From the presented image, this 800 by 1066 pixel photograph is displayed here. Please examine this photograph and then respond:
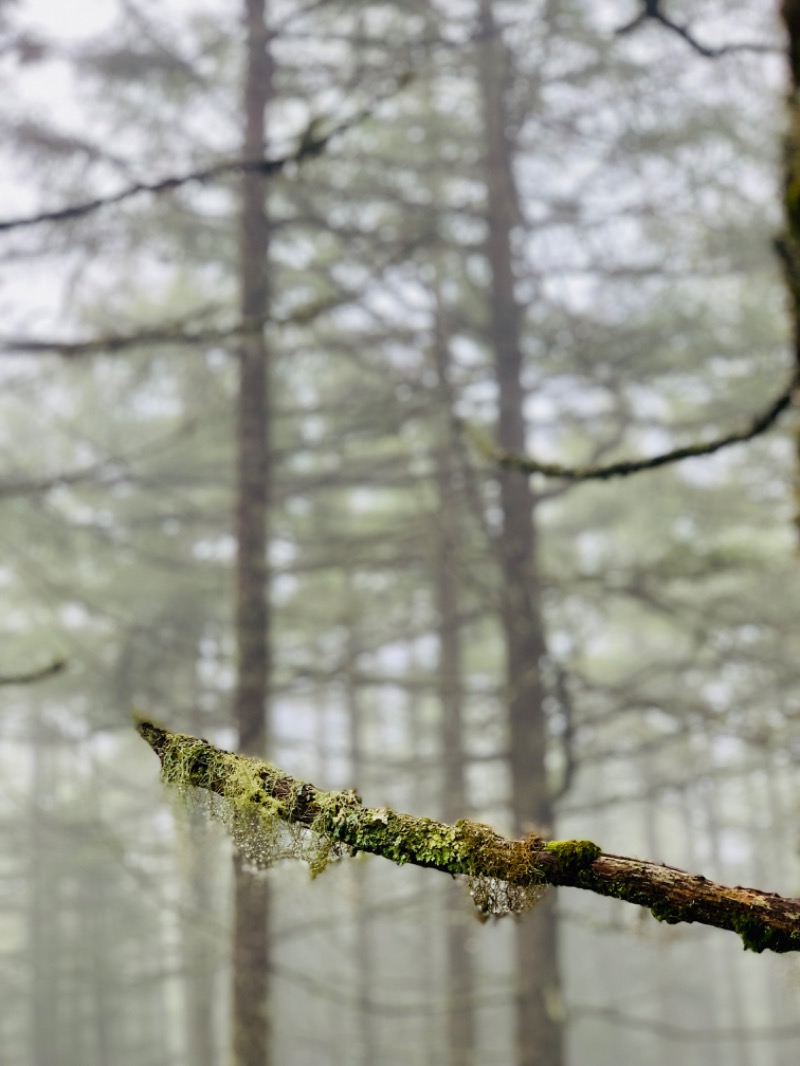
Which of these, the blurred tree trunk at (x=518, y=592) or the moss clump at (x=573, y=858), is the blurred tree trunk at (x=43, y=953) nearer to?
the blurred tree trunk at (x=518, y=592)

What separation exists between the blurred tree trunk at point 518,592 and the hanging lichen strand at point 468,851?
669 centimetres

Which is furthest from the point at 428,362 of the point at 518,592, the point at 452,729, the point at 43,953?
the point at 43,953

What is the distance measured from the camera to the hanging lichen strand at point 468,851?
52.9 inches

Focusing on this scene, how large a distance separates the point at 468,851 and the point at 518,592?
744 cm

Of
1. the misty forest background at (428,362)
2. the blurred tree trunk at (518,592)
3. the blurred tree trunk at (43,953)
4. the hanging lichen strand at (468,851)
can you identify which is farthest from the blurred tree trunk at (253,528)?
the blurred tree trunk at (43,953)

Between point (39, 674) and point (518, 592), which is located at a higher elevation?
point (518, 592)

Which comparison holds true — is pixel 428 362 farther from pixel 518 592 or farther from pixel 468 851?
pixel 468 851

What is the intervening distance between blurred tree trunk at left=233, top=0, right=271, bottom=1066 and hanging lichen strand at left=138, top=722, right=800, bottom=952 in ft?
18.8

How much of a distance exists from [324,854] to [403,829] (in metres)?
0.15

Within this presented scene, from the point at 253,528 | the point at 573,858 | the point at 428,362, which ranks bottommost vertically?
the point at 573,858

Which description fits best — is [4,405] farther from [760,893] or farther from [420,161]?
[760,893]

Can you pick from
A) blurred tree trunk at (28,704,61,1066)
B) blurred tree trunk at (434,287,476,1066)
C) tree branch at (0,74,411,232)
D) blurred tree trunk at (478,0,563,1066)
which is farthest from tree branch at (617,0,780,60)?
blurred tree trunk at (28,704,61,1066)

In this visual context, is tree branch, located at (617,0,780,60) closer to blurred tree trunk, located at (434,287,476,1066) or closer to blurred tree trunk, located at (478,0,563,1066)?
blurred tree trunk, located at (434,287,476,1066)

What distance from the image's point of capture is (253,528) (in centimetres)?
815
